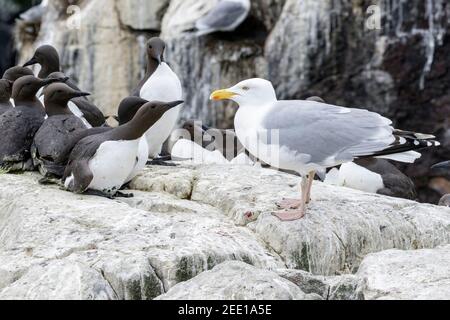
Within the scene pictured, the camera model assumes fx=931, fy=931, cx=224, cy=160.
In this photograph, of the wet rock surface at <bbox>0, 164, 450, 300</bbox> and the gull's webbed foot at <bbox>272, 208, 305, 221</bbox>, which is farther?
the gull's webbed foot at <bbox>272, 208, 305, 221</bbox>

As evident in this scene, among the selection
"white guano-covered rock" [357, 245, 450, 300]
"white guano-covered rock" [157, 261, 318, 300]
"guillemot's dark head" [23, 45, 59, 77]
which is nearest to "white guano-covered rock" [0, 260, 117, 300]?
"white guano-covered rock" [157, 261, 318, 300]

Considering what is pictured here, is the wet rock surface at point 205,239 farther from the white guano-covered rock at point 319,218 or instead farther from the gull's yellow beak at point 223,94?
the gull's yellow beak at point 223,94

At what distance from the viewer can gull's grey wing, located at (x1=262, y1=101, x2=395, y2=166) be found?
23.8ft

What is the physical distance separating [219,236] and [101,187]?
148cm

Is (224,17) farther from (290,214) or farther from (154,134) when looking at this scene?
(290,214)

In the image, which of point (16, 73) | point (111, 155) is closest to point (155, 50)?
point (16, 73)

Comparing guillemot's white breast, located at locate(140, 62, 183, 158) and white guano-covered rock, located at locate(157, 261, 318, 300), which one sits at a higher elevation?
guillemot's white breast, located at locate(140, 62, 183, 158)

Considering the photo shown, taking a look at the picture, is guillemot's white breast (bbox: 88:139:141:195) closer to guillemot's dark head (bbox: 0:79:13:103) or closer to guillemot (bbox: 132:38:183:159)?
guillemot (bbox: 132:38:183:159)

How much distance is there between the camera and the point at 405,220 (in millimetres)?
7785

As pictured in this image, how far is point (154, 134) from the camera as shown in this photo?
393 inches

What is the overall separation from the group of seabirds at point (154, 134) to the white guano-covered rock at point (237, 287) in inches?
69.1

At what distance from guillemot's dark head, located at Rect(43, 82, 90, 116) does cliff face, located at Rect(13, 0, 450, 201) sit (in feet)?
24.9
